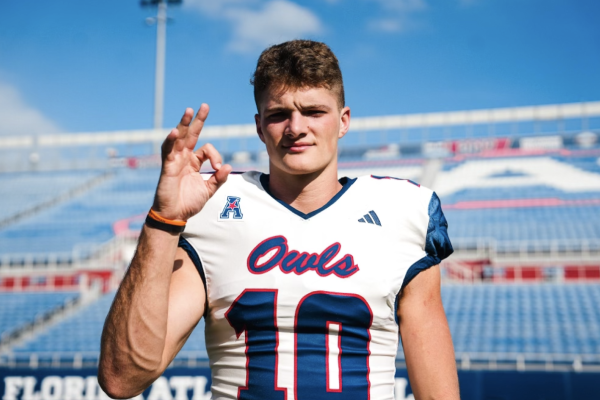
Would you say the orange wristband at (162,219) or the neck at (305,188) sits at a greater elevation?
the neck at (305,188)

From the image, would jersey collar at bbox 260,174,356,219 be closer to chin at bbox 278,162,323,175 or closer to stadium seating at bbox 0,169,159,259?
chin at bbox 278,162,323,175

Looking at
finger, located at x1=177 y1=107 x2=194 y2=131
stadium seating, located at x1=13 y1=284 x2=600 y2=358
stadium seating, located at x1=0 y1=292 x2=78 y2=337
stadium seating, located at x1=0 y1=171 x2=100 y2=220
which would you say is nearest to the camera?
finger, located at x1=177 y1=107 x2=194 y2=131

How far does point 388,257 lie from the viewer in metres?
1.76

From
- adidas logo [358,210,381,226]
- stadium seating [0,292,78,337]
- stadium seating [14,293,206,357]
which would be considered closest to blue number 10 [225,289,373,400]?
adidas logo [358,210,381,226]

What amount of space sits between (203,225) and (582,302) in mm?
11423

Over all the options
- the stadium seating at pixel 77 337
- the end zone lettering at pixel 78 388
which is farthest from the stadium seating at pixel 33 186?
the end zone lettering at pixel 78 388

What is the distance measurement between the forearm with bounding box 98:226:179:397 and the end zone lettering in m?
5.87

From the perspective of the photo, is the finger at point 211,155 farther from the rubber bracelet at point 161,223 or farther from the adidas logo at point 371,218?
the adidas logo at point 371,218

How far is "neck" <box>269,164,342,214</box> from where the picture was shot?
1.83 metres

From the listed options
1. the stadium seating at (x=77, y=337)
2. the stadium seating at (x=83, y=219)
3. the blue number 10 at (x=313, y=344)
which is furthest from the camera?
the stadium seating at (x=83, y=219)

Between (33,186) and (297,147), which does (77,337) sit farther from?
(297,147)

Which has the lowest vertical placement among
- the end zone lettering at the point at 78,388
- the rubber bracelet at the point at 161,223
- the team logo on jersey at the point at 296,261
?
the end zone lettering at the point at 78,388

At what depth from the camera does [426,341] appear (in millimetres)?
1792

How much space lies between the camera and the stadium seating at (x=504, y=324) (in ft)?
33.2
